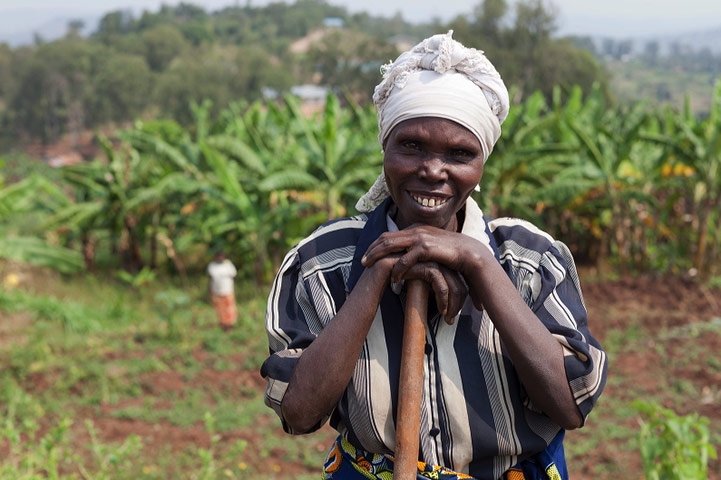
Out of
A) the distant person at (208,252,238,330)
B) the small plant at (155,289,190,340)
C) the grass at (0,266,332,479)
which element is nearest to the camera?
the grass at (0,266,332,479)

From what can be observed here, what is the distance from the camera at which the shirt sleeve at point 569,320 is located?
1251 mm

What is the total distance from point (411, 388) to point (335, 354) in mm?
144

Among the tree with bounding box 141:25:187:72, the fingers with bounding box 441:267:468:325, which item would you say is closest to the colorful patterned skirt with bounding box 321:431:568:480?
the fingers with bounding box 441:267:468:325

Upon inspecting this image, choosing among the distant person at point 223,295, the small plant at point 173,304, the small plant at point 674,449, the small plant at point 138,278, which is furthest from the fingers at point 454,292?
the small plant at point 138,278

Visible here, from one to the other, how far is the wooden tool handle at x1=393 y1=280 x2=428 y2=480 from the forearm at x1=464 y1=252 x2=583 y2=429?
106 mm

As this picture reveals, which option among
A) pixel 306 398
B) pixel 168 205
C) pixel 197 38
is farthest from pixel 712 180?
pixel 197 38

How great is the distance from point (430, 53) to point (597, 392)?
0.69 meters

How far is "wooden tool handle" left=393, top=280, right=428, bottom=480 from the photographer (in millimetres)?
1201

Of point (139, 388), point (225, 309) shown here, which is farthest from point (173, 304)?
point (139, 388)

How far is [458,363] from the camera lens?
51.6 inches

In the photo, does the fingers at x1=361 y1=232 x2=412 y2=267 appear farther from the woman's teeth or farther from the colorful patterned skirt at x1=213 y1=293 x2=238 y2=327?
the colorful patterned skirt at x1=213 y1=293 x2=238 y2=327

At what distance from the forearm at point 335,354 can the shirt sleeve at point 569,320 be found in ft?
1.01

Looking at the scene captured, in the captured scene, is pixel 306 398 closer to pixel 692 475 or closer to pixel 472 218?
pixel 472 218

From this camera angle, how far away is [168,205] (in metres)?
9.62
